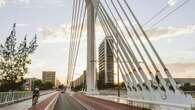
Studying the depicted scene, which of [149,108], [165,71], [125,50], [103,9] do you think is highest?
[103,9]

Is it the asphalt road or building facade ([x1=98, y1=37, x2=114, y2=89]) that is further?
building facade ([x1=98, y1=37, x2=114, y2=89])

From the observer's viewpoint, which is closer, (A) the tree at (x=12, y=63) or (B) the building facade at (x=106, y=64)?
(A) the tree at (x=12, y=63)

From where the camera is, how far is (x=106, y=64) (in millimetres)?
93125

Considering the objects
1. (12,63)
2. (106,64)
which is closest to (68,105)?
(12,63)

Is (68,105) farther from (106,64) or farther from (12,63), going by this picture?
(106,64)

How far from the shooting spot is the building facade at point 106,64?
75812mm

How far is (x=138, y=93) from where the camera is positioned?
3531 cm

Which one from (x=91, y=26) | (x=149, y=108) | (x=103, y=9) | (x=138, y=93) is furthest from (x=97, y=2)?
(x=149, y=108)

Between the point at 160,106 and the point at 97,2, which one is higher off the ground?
the point at 97,2

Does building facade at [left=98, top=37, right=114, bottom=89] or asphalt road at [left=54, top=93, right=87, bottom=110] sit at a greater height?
building facade at [left=98, top=37, right=114, bottom=89]

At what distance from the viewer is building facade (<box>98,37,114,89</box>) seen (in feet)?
249

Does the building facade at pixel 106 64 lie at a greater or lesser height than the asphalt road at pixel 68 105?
greater

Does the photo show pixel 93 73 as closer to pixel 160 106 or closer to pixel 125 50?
pixel 125 50

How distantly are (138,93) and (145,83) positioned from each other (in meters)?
3.00
